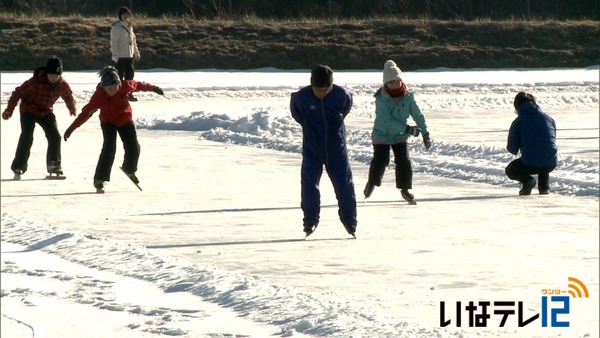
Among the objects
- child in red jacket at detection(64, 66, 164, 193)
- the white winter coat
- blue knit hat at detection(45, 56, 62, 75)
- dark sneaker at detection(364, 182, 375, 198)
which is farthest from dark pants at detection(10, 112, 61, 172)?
the white winter coat

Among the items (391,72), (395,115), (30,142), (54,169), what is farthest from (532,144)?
(30,142)

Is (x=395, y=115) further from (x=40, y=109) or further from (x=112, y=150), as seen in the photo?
(x=40, y=109)

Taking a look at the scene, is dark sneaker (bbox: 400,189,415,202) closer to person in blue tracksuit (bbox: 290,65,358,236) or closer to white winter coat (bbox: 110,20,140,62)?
person in blue tracksuit (bbox: 290,65,358,236)

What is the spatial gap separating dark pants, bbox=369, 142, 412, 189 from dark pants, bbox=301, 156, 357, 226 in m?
1.81

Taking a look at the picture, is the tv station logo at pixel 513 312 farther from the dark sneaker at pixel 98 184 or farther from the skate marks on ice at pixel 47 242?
the dark sneaker at pixel 98 184

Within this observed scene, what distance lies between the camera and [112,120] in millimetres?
11945

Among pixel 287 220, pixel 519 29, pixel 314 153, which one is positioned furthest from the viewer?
pixel 519 29

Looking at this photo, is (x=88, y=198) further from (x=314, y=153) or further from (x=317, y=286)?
(x=317, y=286)

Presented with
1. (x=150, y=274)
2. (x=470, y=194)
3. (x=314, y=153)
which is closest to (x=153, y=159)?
(x=470, y=194)

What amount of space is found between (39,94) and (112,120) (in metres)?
1.06

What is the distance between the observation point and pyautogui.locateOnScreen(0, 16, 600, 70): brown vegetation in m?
32.8

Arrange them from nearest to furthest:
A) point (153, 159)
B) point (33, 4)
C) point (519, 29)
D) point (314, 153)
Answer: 1. point (314, 153)
2. point (153, 159)
3. point (519, 29)
4. point (33, 4)

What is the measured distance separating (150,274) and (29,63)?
985 inches

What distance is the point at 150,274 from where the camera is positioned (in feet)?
26.2
